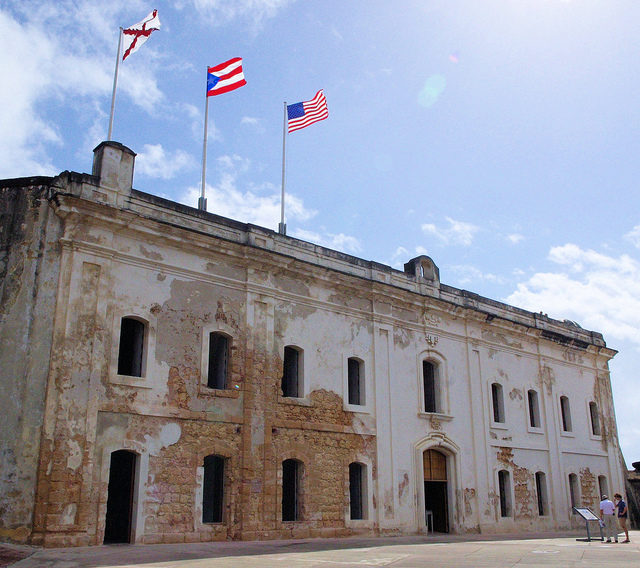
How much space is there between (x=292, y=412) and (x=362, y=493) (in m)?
3.45

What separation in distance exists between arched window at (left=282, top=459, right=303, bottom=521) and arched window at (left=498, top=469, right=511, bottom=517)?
348 inches

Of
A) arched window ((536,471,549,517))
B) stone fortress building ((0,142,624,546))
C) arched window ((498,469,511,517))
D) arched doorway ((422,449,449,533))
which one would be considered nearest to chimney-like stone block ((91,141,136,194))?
stone fortress building ((0,142,624,546))

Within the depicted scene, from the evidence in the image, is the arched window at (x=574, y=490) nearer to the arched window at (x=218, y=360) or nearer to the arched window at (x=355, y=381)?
the arched window at (x=355, y=381)

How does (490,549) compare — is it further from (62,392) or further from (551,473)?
(551,473)

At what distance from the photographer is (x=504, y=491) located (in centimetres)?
2403

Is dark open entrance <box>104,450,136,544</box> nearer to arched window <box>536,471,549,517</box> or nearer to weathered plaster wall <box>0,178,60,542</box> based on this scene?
weathered plaster wall <box>0,178,60,542</box>

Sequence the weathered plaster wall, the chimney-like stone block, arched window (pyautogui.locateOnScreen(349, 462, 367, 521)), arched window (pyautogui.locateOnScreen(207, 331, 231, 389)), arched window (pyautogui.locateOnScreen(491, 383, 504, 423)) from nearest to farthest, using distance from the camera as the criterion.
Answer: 1. the weathered plaster wall
2. the chimney-like stone block
3. arched window (pyautogui.locateOnScreen(207, 331, 231, 389))
4. arched window (pyautogui.locateOnScreen(349, 462, 367, 521))
5. arched window (pyautogui.locateOnScreen(491, 383, 504, 423))

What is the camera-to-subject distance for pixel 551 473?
25.8 meters

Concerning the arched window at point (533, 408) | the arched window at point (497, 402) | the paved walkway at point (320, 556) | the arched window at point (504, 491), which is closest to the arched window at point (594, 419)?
the arched window at point (533, 408)

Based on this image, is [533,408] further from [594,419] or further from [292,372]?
[292,372]

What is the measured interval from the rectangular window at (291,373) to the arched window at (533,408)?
37.1ft

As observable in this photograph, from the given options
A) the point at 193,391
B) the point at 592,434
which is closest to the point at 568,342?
the point at 592,434

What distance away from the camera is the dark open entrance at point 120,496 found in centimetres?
1530

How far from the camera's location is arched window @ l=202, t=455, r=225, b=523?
54.5ft
